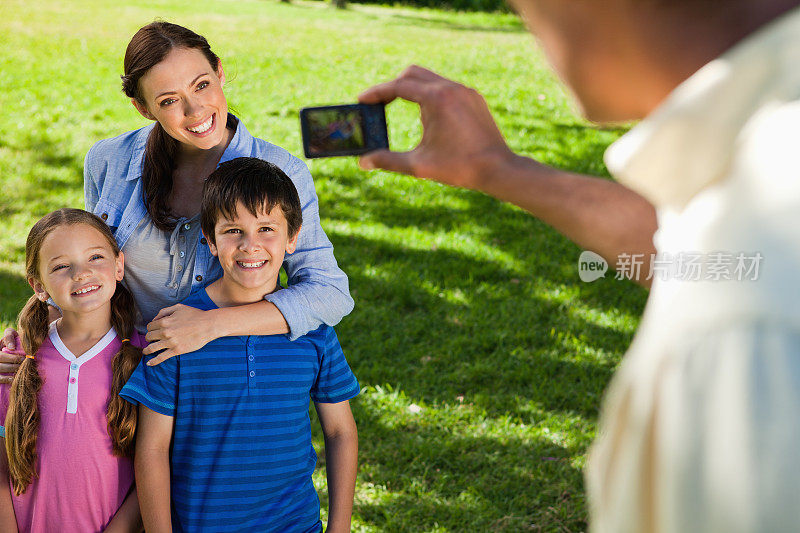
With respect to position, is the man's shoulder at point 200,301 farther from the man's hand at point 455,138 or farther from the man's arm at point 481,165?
the man's hand at point 455,138

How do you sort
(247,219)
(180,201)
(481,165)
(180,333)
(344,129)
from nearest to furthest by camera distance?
1. (481,165)
2. (344,129)
3. (180,333)
4. (247,219)
5. (180,201)

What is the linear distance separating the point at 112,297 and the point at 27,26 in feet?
32.7

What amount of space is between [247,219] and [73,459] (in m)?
0.83

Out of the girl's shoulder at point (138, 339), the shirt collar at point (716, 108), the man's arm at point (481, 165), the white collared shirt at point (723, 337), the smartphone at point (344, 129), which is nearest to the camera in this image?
the white collared shirt at point (723, 337)

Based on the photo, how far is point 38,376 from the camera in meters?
2.17

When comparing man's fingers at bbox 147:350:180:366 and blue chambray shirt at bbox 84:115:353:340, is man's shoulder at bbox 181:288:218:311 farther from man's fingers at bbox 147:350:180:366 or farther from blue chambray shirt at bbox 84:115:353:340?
man's fingers at bbox 147:350:180:366

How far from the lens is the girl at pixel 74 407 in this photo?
2135 millimetres

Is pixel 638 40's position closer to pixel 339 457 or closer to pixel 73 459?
pixel 339 457

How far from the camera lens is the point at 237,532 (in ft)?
7.00

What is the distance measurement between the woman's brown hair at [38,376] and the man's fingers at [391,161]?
108 centimetres

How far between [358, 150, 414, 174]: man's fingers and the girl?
1077 mm

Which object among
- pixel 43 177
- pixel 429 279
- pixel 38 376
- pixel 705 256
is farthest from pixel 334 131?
pixel 43 177

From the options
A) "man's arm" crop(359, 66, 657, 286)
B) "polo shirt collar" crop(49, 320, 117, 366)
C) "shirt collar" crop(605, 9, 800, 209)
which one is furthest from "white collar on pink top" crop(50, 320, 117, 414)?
"shirt collar" crop(605, 9, 800, 209)

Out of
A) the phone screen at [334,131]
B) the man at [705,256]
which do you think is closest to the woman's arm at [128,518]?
the phone screen at [334,131]
